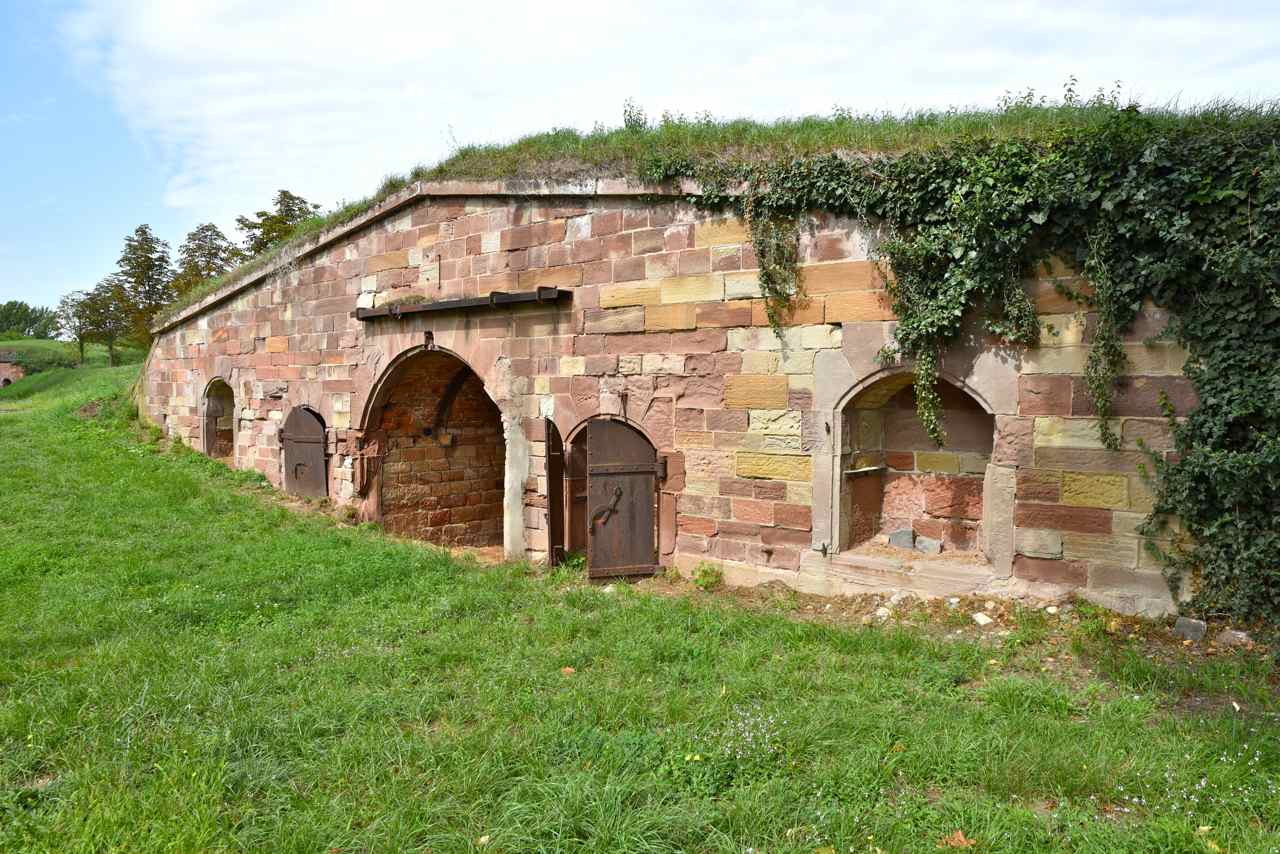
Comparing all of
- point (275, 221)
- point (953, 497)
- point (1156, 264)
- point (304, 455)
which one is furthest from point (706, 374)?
point (275, 221)

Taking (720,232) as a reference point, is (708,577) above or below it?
below

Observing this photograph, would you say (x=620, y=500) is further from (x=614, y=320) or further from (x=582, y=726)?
Result: (x=582, y=726)

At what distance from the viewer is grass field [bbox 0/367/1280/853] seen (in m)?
3.25

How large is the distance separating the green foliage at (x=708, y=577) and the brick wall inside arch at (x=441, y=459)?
4.59 metres

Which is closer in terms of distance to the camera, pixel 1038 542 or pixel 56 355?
pixel 1038 542

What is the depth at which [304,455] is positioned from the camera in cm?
1127

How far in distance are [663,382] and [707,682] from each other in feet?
11.2

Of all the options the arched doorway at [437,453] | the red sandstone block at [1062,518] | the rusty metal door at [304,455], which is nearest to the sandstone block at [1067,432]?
the red sandstone block at [1062,518]

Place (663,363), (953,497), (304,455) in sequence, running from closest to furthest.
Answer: (953,497) < (663,363) < (304,455)

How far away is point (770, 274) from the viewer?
22.2 ft

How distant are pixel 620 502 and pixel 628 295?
2000mm

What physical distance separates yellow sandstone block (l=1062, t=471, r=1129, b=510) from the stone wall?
12 mm

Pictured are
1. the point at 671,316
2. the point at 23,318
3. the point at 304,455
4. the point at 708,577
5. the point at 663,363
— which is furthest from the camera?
the point at 23,318

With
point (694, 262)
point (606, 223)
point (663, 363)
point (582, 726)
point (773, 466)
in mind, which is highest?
point (606, 223)
